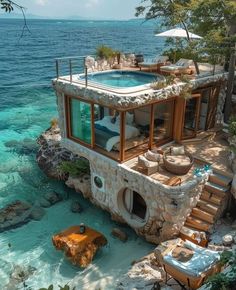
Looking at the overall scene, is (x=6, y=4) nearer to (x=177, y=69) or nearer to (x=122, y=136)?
(x=122, y=136)

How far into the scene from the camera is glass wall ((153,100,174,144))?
15.0 metres

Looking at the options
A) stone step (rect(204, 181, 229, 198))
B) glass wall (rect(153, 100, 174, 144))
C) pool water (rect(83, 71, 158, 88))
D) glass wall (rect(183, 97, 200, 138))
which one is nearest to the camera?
stone step (rect(204, 181, 229, 198))

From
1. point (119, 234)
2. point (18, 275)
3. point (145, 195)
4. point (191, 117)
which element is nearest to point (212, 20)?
point (191, 117)

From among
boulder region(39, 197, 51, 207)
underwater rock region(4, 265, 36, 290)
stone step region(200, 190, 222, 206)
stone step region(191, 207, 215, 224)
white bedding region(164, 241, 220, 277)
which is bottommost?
underwater rock region(4, 265, 36, 290)

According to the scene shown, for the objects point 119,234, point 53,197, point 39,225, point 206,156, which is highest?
point 206,156

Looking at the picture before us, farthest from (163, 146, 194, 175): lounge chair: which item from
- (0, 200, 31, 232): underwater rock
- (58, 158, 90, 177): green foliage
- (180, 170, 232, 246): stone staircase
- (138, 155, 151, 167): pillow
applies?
(0, 200, 31, 232): underwater rock

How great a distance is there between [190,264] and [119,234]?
182 inches

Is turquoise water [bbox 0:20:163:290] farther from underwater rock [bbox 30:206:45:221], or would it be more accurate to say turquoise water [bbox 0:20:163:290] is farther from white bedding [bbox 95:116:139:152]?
white bedding [bbox 95:116:139:152]

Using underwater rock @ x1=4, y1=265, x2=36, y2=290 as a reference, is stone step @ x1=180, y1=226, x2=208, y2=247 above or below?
above

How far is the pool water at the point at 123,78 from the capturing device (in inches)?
582

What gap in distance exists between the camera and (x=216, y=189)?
13.3 meters

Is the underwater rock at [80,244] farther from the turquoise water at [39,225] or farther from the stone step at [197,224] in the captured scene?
the stone step at [197,224]

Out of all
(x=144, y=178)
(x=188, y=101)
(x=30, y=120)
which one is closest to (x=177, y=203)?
(x=144, y=178)

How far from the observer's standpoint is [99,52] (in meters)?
19.3
